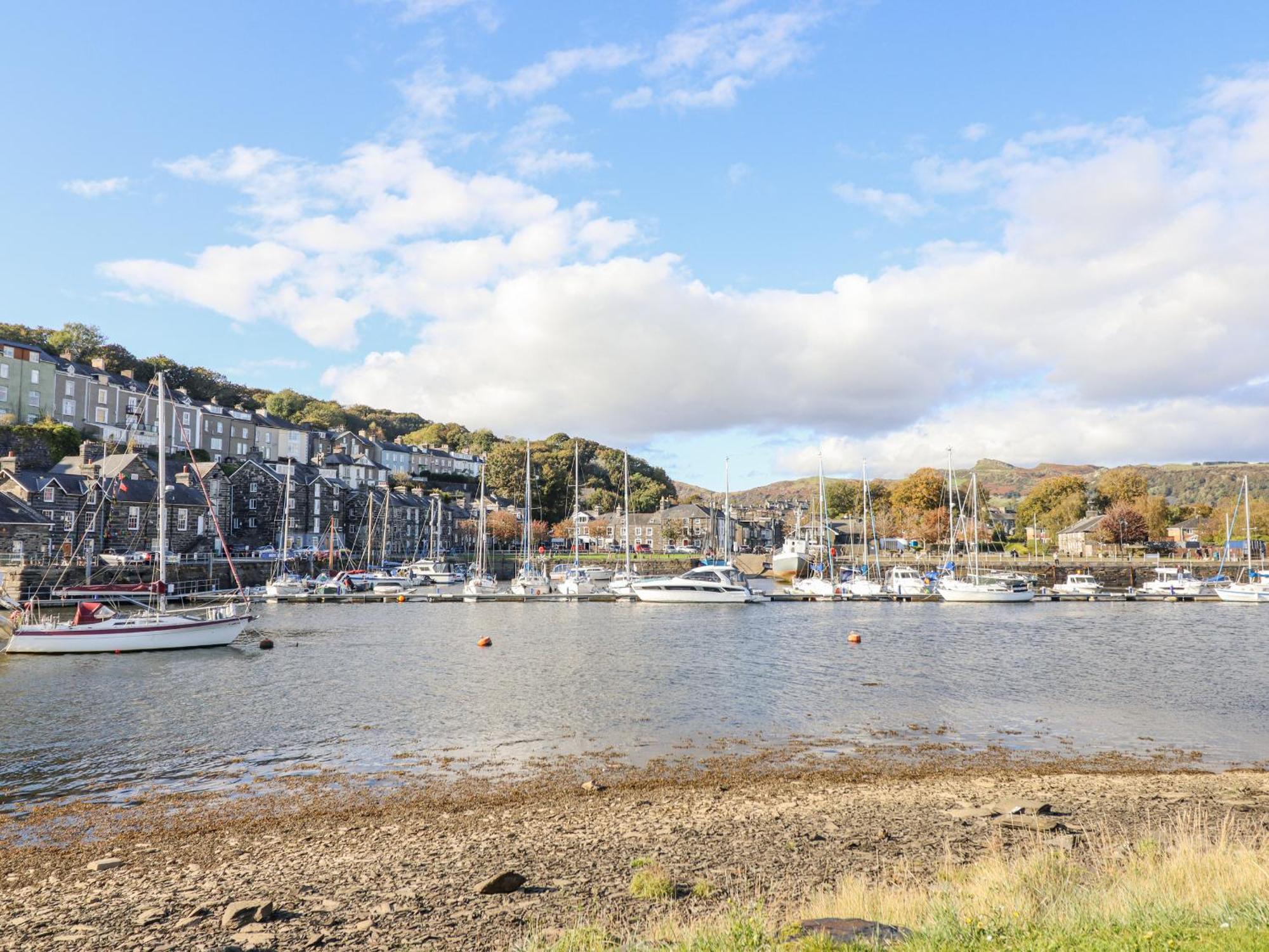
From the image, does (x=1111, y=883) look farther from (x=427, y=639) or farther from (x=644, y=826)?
(x=427, y=639)

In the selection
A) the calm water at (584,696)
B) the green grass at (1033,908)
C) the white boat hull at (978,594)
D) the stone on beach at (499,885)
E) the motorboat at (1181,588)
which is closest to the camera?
the green grass at (1033,908)

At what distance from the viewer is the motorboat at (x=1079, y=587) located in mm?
76062

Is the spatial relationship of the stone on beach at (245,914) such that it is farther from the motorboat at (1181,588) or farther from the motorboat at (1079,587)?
the motorboat at (1181,588)

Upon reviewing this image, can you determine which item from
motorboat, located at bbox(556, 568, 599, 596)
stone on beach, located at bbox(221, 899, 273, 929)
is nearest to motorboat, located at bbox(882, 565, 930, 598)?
motorboat, located at bbox(556, 568, 599, 596)

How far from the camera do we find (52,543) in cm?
6738

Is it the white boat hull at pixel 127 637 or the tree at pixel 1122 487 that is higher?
the tree at pixel 1122 487

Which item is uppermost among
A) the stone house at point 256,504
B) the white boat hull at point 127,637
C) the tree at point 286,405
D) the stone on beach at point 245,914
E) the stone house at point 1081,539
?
the tree at point 286,405

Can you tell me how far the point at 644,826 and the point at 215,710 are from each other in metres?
17.6

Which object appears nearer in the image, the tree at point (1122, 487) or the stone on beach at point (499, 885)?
the stone on beach at point (499, 885)

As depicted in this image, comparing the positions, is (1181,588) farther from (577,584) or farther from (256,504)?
(256,504)

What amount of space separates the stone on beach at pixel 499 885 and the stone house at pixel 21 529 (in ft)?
222

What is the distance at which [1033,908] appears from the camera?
28.8ft

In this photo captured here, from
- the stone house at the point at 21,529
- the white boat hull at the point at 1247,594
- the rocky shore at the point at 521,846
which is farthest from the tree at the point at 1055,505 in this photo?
the stone house at the point at 21,529

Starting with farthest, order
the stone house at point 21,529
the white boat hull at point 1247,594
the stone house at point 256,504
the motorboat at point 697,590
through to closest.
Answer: the stone house at point 256,504 → the white boat hull at point 1247,594 → the motorboat at point 697,590 → the stone house at point 21,529
